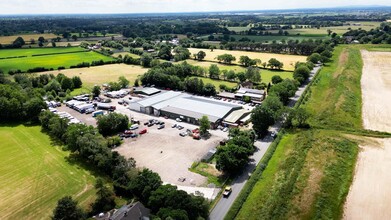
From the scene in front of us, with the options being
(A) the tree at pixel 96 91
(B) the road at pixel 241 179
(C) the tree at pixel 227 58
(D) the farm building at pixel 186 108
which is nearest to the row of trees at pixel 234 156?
(B) the road at pixel 241 179

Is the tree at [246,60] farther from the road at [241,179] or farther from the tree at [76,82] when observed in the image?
the tree at [76,82]

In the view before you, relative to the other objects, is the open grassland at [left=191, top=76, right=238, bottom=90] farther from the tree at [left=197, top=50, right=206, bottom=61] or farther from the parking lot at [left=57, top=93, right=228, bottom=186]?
the parking lot at [left=57, top=93, right=228, bottom=186]

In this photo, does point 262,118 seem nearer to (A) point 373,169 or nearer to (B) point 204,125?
(B) point 204,125

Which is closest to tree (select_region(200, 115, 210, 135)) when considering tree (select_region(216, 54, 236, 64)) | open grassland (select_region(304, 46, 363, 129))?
open grassland (select_region(304, 46, 363, 129))

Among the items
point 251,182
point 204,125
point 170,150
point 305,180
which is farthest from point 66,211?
point 305,180

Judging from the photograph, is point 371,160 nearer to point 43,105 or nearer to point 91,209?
point 91,209

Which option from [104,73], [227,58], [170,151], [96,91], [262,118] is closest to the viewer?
[170,151]

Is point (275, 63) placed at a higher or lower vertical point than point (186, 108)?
higher
